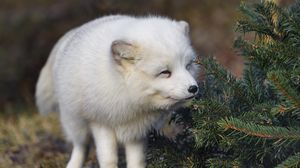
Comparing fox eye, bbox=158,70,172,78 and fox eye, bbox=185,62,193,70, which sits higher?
fox eye, bbox=185,62,193,70

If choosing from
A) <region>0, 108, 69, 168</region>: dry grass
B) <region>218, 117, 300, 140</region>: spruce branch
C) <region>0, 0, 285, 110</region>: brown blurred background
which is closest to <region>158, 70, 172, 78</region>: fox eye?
<region>218, 117, 300, 140</region>: spruce branch

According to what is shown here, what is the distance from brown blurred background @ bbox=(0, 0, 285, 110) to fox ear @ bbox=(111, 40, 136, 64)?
5.19 meters

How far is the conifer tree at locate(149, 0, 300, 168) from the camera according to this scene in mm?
2910

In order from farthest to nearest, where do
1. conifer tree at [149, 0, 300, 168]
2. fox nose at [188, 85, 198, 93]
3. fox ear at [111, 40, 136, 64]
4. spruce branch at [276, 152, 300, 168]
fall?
fox ear at [111, 40, 136, 64] < fox nose at [188, 85, 198, 93] < conifer tree at [149, 0, 300, 168] < spruce branch at [276, 152, 300, 168]

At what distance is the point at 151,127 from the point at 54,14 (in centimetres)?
614

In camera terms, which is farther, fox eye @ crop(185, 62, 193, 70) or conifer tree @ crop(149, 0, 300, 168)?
fox eye @ crop(185, 62, 193, 70)

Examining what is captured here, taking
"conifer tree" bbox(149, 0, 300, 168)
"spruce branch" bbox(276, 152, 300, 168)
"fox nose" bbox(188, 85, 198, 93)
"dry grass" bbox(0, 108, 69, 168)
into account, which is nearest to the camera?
"spruce branch" bbox(276, 152, 300, 168)

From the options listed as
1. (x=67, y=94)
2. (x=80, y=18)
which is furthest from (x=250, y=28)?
(x=80, y=18)

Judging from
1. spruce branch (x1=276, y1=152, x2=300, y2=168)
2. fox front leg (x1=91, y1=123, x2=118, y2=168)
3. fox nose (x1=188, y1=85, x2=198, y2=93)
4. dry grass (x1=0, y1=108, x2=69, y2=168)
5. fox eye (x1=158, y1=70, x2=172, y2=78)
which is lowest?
dry grass (x1=0, y1=108, x2=69, y2=168)

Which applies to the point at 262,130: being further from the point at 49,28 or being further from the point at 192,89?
the point at 49,28

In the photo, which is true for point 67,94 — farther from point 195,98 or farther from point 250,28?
point 250,28

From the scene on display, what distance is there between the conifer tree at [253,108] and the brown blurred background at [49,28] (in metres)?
5.15

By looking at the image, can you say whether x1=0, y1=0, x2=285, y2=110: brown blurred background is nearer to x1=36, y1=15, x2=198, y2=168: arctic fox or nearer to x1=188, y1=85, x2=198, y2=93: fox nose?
x1=36, y1=15, x2=198, y2=168: arctic fox

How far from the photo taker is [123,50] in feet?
11.5
